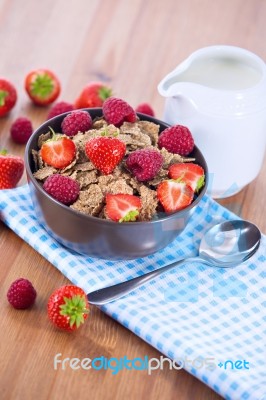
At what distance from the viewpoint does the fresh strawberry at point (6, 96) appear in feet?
5.31

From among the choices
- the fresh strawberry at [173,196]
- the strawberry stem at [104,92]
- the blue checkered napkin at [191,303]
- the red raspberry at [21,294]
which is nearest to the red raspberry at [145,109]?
the strawberry stem at [104,92]

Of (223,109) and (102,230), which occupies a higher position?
(223,109)

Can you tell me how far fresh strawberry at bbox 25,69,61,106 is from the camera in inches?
66.1

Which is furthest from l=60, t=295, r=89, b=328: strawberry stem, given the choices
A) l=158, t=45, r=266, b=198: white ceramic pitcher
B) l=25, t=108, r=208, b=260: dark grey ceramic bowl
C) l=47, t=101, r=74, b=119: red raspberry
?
l=47, t=101, r=74, b=119: red raspberry

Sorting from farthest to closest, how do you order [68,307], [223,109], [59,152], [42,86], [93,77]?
[93,77] < [42,86] < [223,109] < [59,152] < [68,307]

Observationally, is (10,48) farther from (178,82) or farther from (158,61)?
(178,82)

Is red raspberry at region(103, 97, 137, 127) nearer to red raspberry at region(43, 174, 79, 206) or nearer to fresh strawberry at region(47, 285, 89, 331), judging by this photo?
red raspberry at region(43, 174, 79, 206)

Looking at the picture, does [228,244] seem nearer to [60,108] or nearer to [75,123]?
[75,123]

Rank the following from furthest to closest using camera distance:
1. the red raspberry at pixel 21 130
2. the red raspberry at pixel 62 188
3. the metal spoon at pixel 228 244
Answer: the red raspberry at pixel 21 130 < the metal spoon at pixel 228 244 < the red raspberry at pixel 62 188

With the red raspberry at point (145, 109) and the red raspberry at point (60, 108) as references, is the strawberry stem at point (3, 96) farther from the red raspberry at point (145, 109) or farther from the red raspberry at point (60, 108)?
the red raspberry at point (145, 109)

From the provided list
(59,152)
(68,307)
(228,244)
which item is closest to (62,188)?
(59,152)

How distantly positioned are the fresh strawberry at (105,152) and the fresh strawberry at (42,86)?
448 millimetres

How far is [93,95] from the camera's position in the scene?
1650 millimetres

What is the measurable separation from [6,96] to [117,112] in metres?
0.37
